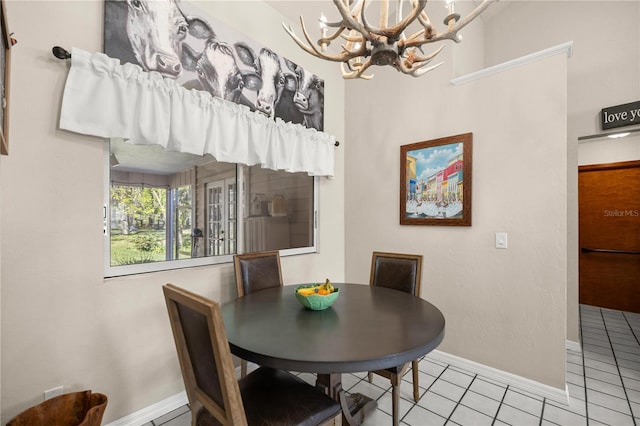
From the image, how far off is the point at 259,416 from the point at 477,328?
2023 mm

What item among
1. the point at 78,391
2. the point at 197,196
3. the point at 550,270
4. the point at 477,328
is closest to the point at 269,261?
the point at 197,196

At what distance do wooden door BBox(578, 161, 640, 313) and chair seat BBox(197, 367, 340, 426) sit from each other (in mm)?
4155

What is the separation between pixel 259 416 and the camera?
1.12 meters

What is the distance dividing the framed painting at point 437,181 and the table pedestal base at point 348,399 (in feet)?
5.08

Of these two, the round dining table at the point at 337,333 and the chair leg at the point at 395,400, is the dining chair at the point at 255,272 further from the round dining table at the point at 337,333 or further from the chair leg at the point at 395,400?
the chair leg at the point at 395,400

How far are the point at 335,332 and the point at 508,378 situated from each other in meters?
1.85

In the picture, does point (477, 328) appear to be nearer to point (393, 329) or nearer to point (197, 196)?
point (393, 329)

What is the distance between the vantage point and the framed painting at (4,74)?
115 cm

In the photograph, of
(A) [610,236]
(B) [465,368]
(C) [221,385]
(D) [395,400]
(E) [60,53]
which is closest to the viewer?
(C) [221,385]

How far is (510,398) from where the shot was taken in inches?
80.1

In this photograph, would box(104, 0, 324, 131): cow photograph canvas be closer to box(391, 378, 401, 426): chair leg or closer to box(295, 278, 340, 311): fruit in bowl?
box(295, 278, 340, 311): fruit in bowl

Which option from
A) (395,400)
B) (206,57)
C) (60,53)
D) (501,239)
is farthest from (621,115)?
(60,53)

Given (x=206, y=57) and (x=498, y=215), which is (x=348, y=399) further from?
(x=206, y=57)

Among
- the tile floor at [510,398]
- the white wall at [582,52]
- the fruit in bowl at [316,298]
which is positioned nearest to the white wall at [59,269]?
the tile floor at [510,398]
